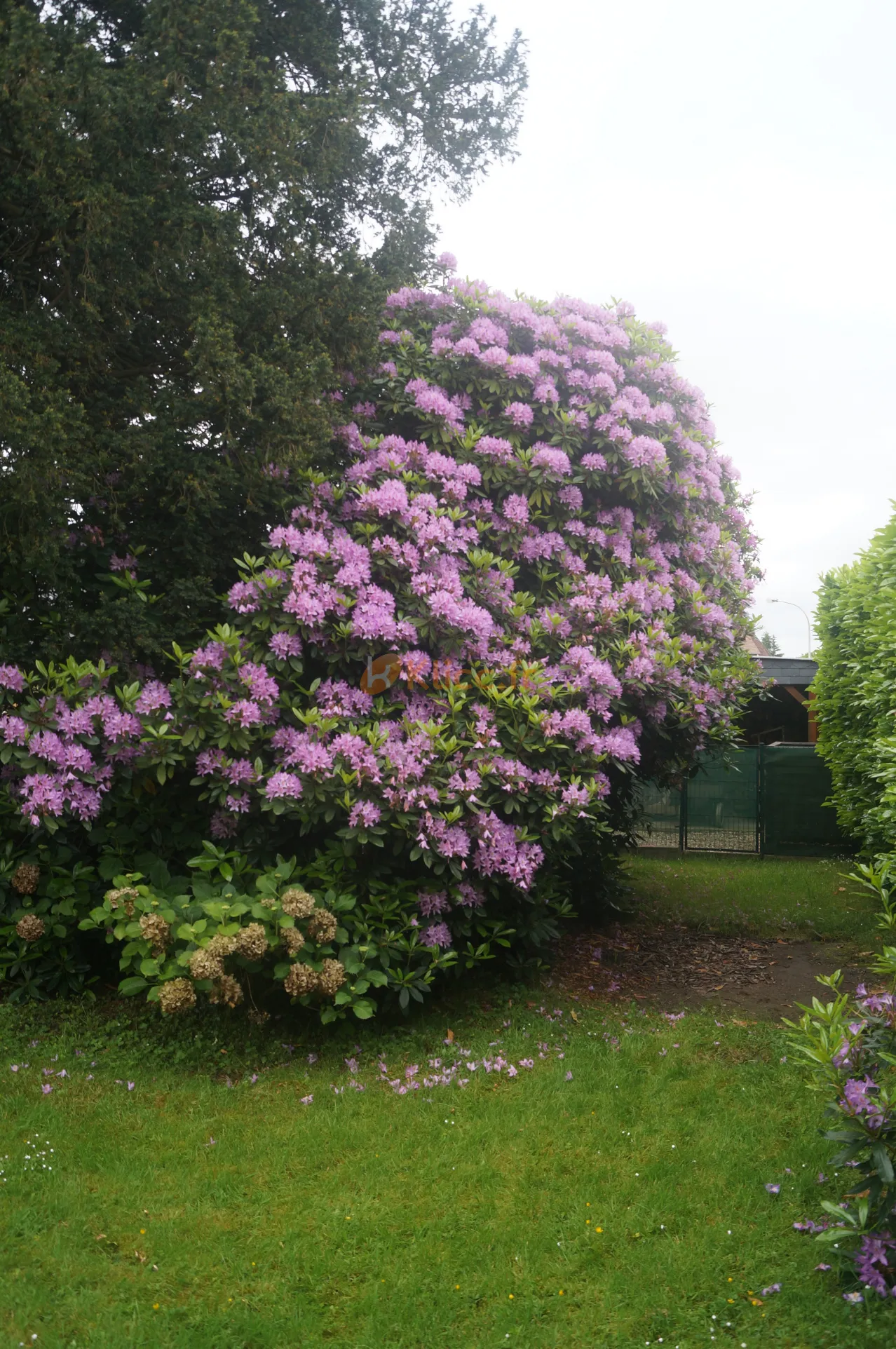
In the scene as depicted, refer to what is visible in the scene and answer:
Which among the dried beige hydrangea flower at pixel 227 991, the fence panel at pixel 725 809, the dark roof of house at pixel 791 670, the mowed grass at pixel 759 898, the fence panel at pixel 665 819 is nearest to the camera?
the dried beige hydrangea flower at pixel 227 991

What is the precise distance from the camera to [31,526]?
537 cm

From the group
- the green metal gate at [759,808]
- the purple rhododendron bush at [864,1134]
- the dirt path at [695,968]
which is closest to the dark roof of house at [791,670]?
the green metal gate at [759,808]

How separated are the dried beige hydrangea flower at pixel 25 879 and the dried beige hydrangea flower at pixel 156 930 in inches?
47.2

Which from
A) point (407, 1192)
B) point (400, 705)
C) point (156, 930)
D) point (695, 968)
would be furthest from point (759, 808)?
point (407, 1192)

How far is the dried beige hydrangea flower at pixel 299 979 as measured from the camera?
200 inches

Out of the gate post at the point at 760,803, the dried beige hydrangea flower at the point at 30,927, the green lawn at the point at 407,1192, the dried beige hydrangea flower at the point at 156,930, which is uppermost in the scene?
the gate post at the point at 760,803

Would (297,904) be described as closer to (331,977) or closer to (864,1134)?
(331,977)

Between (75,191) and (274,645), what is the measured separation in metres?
2.49

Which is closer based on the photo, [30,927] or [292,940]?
[292,940]

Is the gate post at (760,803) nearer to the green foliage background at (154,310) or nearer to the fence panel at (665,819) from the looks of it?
the fence panel at (665,819)

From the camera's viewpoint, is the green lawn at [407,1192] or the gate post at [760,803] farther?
the gate post at [760,803]

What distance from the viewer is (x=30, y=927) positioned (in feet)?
19.4

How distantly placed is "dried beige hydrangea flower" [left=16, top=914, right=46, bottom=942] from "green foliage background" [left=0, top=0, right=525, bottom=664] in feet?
4.79

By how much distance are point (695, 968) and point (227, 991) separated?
153 inches
